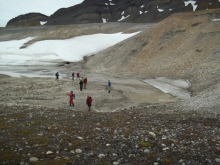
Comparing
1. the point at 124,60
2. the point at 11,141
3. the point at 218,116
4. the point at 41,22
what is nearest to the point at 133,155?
the point at 11,141

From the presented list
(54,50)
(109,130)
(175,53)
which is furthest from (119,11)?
(109,130)

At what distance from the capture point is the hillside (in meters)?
32.5

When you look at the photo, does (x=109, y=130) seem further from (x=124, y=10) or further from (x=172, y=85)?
(x=124, y=10)

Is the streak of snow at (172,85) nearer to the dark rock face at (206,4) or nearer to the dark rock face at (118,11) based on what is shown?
the dark rock face at (118,11)

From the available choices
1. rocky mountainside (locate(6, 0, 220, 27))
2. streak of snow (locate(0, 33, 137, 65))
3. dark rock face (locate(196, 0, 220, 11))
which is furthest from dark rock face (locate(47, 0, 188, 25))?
streak of snow (locate(0, 33, 137, 65))

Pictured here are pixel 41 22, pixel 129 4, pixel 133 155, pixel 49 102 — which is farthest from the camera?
pixel 41 22

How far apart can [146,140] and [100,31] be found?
83.1 meters

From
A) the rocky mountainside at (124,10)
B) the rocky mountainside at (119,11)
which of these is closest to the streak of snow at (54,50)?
the rocky mountainside at (119,11)

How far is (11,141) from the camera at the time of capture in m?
7.33

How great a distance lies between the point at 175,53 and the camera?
41094 mm

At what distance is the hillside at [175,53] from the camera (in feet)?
107

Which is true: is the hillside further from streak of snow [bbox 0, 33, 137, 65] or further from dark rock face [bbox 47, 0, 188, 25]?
dark rock face [bbox 47, 0, 188, 25]

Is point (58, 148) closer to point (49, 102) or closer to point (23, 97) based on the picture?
point (49, 102)

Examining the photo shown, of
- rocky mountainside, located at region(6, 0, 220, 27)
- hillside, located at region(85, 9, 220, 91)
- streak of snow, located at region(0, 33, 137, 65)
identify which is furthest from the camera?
rocky mountainside, located at region(6, 0, 220, 27)
